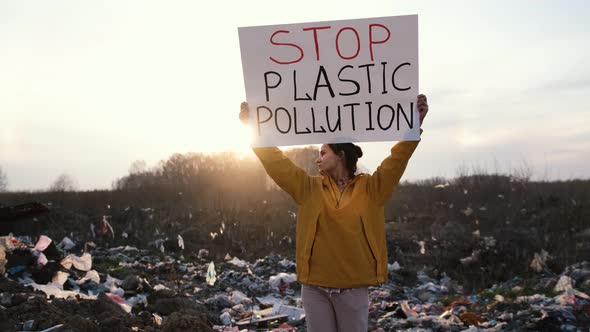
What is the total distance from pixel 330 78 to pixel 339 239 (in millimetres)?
863

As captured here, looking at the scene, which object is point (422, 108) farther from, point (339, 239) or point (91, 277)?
point (91, 277)

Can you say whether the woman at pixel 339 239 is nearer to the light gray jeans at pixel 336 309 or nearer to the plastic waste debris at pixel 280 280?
the light gray jeans at pixel 336 309

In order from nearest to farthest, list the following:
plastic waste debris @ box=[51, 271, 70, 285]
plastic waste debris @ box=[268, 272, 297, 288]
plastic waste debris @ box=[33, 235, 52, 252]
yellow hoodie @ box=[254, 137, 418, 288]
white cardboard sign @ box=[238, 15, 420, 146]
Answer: yellow hoodie @ box=[254, 137, 418, 288] < white cardboard sign @ box=[238, 15, 420, 146] < plastic waste debris @ box=[51, 271, 70, 285] < plastic waste debris @ box=[33, 235, 52, 252] < plastic waste debris @ box=[268, 272, 297, 288]

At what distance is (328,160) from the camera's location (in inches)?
108

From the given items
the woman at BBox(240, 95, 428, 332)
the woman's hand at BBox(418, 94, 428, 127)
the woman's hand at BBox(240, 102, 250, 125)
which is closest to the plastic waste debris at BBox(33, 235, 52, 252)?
the woman's hand at BBox(240, 102, 250, 125)

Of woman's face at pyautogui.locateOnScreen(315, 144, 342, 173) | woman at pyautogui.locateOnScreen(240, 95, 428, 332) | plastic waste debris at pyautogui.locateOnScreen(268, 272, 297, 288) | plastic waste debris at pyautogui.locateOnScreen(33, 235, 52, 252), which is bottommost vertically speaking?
plastic waste debris at pyautogui.locateOnScreen(268, 272, 297, 288)

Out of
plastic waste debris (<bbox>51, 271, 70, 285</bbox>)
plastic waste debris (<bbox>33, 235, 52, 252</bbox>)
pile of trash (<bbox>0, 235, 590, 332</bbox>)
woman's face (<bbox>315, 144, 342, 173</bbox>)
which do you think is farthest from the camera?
plastic waste debris (<bbox>33, 235, 52, 252</bbox>)

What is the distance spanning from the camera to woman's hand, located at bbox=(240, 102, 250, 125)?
2879 mm

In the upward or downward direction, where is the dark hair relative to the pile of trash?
upward

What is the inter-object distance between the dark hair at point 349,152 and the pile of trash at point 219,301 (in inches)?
92.0

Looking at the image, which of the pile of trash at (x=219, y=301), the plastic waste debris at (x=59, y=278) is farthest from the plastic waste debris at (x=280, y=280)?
the plastic waste debris at (x=59, y=278)

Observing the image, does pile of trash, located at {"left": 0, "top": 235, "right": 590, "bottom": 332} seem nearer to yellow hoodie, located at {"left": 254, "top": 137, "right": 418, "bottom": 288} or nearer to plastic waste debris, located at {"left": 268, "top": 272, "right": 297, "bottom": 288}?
plastic waste debris, located at {"left": 268, "top": 272, "right": 297, "bottom": 288}

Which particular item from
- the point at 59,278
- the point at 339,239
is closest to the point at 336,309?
the point at 339,239

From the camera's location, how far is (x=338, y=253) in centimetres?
257
